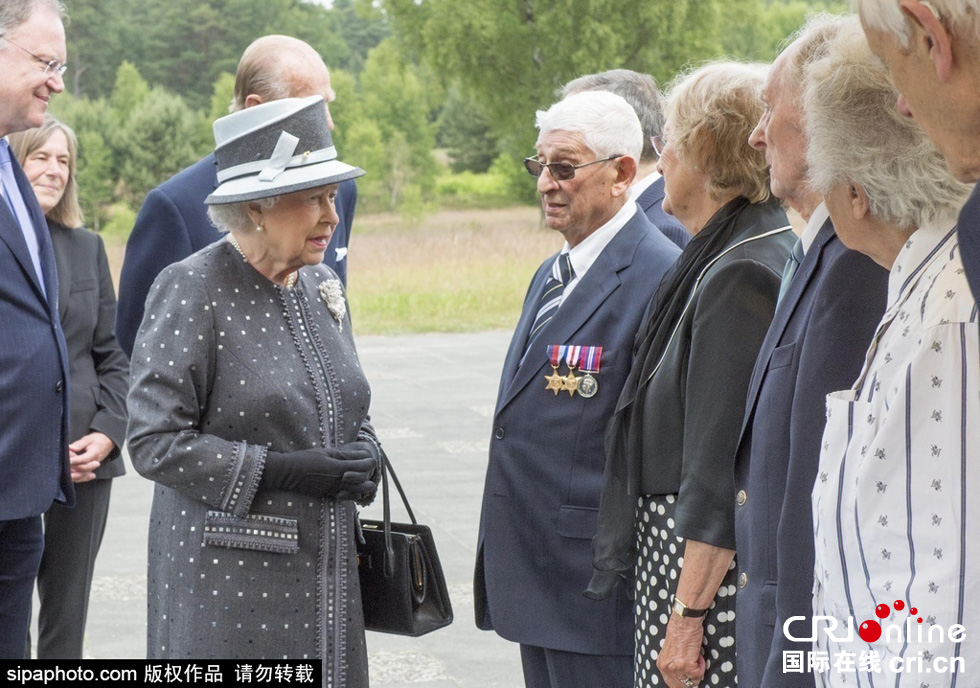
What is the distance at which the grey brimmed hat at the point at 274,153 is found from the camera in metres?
2.93

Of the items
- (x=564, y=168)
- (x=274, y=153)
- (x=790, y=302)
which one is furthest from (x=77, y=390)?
(x=790, y=302)

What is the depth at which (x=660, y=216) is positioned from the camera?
12.4ft

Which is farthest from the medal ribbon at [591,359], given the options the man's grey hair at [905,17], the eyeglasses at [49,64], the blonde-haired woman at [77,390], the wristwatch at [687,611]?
the blonde-haired woman at [77,390]

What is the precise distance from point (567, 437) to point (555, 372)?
180 mm

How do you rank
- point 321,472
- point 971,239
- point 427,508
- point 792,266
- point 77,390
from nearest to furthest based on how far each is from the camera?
1. point 971,239
2. point 792,266
3. point 321,472
4. point 77,390
5. point 427,508

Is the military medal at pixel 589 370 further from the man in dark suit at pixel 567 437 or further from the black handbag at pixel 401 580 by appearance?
the black handbag at pixel 401 580

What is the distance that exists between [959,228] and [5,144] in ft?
9.22

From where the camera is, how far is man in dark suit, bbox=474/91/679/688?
3.03 meters

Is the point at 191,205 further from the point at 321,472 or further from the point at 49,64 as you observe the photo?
the point at 321,472

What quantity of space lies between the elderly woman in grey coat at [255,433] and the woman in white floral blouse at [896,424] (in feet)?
4.71

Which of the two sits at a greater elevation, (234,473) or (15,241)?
(15,241)

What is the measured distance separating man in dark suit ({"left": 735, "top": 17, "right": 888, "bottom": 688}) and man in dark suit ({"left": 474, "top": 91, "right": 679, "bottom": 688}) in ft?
2.38

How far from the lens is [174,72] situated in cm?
6406

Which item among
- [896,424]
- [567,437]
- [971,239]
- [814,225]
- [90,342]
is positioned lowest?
[90,342]
